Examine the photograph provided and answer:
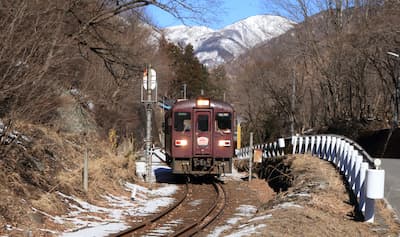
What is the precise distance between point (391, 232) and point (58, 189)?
7.31 m

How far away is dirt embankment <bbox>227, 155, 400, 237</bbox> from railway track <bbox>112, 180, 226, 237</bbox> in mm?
1270

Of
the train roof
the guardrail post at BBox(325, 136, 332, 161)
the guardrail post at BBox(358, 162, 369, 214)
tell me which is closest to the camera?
the guardrail post at BBox(358, 162, 369, 214)

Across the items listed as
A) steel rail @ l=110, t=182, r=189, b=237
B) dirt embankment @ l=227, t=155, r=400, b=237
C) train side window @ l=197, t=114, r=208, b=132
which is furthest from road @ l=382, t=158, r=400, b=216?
train side window @ l=197, t=114, r=208, b=132

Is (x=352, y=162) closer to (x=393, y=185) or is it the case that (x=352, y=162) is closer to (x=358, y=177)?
(x=358, y=177)

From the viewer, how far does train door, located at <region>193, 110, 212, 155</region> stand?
68.9 ft

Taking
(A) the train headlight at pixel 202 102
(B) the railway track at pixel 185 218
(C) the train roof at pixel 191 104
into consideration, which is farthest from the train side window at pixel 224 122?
(B) the railway track at pixel 185 218

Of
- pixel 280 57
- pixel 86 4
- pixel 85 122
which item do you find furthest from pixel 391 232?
pixel 280 57

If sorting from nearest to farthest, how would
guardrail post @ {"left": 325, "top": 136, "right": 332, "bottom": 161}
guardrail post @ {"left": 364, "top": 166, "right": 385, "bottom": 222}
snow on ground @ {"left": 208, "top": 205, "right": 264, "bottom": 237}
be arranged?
guardrail post @ {"left": 364, "top": 166, "right": 385, "bottom": 222}, snow on ground @ {"left": 208, "top": 205, "right": 264, "bottom": 237}, guardrail post @ {"left": 325, "top": 136, "right": 332, "bottom": 161}

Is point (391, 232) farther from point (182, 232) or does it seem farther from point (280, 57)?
point (280, 57)

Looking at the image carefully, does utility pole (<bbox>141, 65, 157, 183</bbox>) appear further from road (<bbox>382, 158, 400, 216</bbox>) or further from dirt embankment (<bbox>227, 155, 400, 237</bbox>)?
road (<bbox>382, 158, 400, 216</bbox>)

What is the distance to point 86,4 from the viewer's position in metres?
17.4

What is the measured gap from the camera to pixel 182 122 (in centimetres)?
2125

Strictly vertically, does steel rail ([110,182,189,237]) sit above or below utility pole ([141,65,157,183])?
below

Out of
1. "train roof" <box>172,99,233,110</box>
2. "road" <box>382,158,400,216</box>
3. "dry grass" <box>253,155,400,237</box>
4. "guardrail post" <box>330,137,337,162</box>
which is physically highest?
"train roof" <box>172,99,233,110</box>
